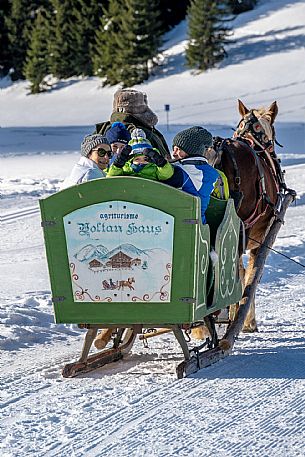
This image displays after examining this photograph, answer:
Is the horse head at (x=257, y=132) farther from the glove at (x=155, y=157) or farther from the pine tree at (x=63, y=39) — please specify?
the pine tree at (x=63, y=39)

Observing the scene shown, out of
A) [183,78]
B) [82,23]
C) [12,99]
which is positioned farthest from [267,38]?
[12,99]

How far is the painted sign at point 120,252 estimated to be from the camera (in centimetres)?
634

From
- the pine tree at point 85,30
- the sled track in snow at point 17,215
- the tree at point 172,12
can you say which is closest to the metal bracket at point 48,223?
the sled track in snow at point 17,215

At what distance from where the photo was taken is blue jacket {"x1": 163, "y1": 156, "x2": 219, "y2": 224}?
6.63m

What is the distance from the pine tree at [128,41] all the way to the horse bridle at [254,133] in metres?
37.1

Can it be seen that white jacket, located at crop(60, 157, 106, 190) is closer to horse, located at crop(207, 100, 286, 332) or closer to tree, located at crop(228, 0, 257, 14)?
horse, located at crop(207, 100, 286, 332)

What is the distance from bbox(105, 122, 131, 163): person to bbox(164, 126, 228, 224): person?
0.61m

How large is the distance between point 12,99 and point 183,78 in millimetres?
9615

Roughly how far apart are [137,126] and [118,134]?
0.69 metres

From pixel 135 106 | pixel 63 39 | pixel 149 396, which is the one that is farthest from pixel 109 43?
pixel 149 396

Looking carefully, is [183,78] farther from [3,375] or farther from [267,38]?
[3,375]

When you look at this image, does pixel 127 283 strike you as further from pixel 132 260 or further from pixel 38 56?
pixel 38 56

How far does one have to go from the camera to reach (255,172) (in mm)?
8789

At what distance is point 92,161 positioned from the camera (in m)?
7.14
